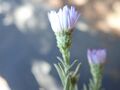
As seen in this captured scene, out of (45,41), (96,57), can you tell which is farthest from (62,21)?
(45,41)

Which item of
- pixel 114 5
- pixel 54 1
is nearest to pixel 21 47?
pixel 54 1

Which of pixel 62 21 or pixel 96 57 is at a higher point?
pixel 62 21

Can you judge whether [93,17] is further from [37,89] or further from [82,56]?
[37,89]

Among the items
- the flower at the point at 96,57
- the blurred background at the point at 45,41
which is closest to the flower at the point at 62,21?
the flower at the point at 96,57

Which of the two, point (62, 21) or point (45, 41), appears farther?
point (45, 41)

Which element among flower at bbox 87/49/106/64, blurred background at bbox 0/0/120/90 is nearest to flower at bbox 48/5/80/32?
flower at bbox 87/49/106/64

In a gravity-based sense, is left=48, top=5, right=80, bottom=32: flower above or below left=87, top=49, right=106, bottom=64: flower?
above

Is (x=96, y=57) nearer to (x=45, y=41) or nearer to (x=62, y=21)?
(x=62, y=21)

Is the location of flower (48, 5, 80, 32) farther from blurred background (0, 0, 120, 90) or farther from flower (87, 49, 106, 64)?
blurred background (0, 0, 120, 90)
